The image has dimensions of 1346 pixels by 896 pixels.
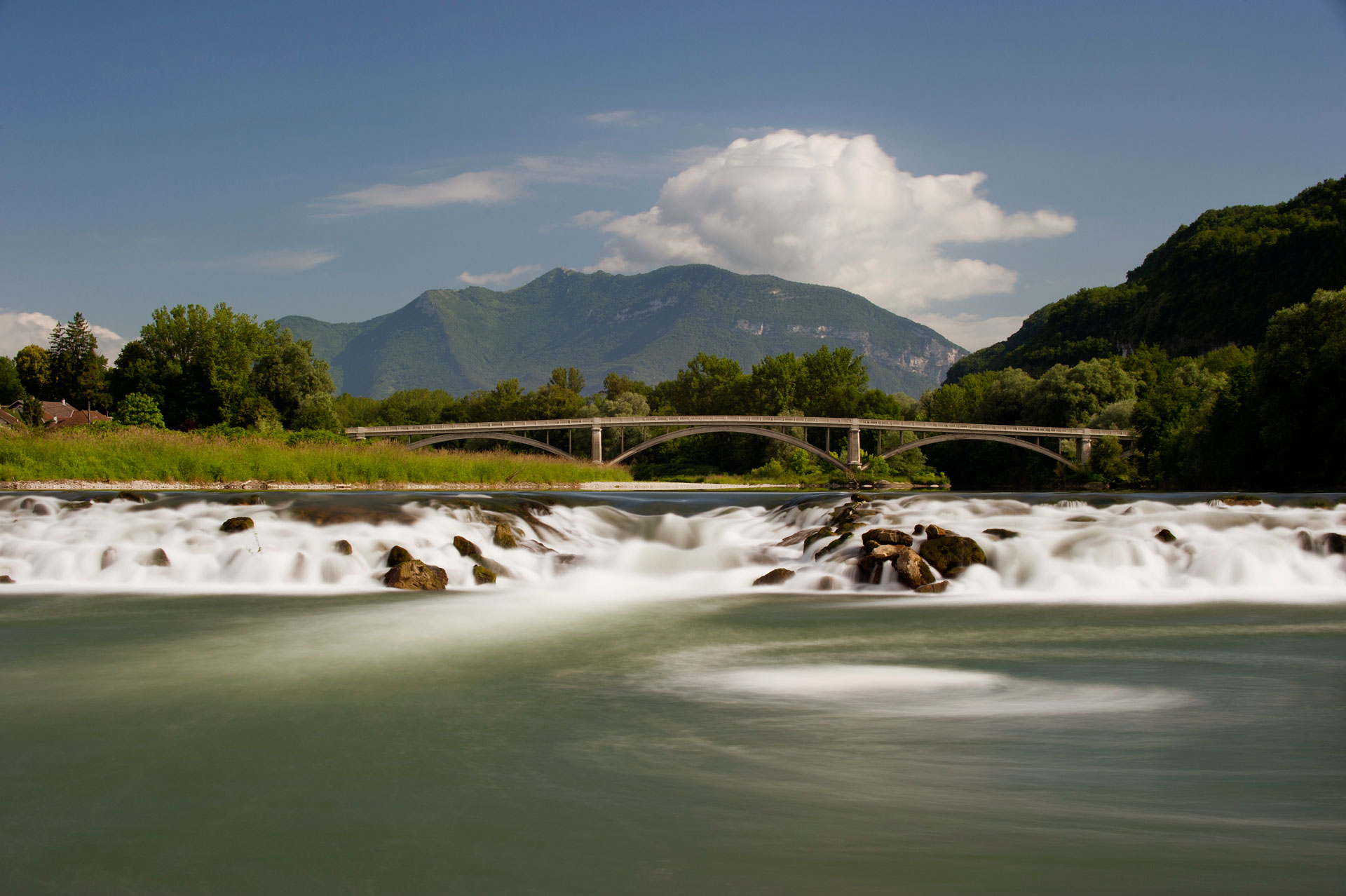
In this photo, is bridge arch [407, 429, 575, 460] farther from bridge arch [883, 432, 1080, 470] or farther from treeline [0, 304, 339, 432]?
bridge arch [883, 432, 1080, 470]

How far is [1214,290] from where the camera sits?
333 feet

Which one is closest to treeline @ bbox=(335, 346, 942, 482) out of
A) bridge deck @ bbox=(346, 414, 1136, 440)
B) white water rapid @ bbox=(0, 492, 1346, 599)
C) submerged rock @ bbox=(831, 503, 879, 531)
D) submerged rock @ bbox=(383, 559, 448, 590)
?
bridge deck @ bbox=(346, 414, 1136, 440)

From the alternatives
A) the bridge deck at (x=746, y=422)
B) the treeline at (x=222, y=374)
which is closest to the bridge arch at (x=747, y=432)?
the bridge deck at (x=746, y=422)

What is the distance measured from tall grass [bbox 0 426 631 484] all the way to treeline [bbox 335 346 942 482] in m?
36.7

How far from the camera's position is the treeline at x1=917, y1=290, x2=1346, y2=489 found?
33219 mm

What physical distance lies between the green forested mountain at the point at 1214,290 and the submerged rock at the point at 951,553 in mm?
76610

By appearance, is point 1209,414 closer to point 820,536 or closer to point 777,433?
point 820,536

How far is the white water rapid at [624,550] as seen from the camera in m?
12.8

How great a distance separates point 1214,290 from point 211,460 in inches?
4186

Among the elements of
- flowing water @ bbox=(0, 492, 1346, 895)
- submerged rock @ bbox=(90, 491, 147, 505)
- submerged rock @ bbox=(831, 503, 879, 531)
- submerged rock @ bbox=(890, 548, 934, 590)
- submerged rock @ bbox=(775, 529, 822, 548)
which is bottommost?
flowing water @ bbox=(0, 492, 1346, 895)

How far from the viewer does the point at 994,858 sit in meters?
4.08

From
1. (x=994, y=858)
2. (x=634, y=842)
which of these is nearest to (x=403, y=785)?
(x=634, y=842)

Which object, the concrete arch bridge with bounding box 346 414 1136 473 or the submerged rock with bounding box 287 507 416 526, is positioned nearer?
→ the submerged rock with bounding box 287 507 416 526

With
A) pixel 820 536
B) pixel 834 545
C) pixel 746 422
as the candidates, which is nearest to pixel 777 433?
pixel 746 422
